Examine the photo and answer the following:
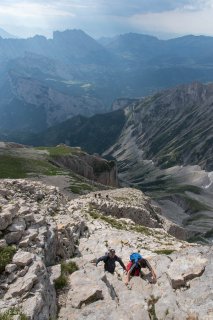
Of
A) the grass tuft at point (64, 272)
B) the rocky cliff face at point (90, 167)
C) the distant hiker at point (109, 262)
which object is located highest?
the grass tuft at point (64, 272)

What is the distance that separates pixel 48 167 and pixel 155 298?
310 feet

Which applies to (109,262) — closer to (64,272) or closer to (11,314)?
(64,272)

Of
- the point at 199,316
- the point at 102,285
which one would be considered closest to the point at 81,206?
the point at 102,285

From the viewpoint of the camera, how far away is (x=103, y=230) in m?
40.2

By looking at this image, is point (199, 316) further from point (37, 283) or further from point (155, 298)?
point (37, 283)

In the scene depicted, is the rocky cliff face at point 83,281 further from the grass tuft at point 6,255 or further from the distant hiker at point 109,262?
the distant hiker at point 109,262

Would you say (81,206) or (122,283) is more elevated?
(122,283)

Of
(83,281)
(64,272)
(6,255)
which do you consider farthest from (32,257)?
(83,281)

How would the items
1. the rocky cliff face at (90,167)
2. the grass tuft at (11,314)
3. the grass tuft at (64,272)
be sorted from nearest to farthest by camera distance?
the grass tuft at (11,314) → the grass tuft at (64,272) → the rocky cliff face at (90,167)

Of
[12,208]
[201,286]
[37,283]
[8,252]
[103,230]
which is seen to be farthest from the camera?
[103,230]

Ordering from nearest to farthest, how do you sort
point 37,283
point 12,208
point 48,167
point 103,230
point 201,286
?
point 37,283 → point 201,286 → point 12,208 → point 103,230 → point 48,167

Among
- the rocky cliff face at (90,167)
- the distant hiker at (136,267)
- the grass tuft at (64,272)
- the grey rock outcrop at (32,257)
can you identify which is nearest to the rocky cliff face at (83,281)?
the grey rock outcrop at (32,257)

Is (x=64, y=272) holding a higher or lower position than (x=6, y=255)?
lower

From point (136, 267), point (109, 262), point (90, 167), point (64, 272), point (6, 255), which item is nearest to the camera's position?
point (6, 255)
